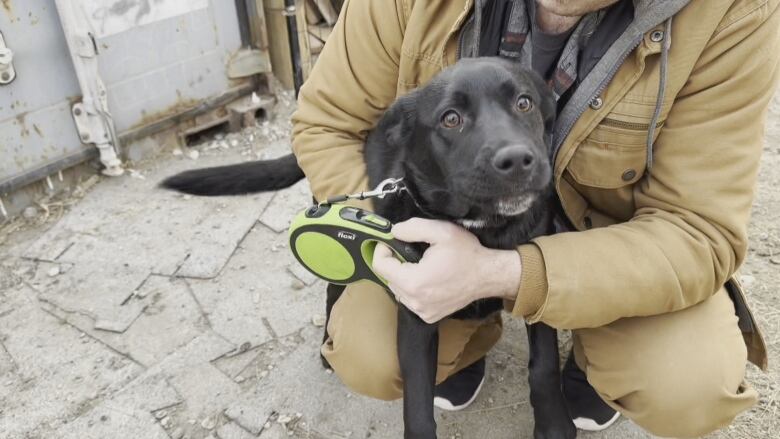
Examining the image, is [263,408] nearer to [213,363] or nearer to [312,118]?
[213,363]

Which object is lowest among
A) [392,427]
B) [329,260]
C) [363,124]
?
[392,427]

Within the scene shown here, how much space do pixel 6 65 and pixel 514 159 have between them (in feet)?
7.40

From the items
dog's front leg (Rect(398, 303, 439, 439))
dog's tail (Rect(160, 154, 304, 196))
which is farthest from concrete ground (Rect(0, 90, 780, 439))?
dog's tail (Rect(160, 154, 304, 196))

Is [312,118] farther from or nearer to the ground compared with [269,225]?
farther from the ground

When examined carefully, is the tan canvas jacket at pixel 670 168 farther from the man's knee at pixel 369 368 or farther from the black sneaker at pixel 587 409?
the black sneaker at pixel 587 409

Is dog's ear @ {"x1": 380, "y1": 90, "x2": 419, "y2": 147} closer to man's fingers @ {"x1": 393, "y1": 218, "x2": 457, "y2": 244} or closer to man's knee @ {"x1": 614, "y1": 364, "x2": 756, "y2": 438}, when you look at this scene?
man's fingers @ {"x1": 393, "y1": 218, "x2": 457, "y2": 244}

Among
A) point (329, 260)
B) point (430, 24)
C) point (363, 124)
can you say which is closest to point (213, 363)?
point (329, 260)

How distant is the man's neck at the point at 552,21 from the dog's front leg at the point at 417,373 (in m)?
0.72

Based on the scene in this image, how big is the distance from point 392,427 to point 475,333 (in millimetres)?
356

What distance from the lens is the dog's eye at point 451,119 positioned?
1.46 meters

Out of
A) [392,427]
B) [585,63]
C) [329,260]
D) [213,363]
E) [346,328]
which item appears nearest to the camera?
[585,63]

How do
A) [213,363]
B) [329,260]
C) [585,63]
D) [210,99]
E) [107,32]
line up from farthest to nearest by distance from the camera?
[210,99]
[107,32]
[213,363]
[329,260]
[585,63]

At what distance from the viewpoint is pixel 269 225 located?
8.95 ft

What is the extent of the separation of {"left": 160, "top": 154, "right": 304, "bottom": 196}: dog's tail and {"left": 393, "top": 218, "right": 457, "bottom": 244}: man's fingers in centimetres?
73
